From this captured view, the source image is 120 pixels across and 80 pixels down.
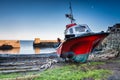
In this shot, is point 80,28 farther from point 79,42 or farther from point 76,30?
point 79,42

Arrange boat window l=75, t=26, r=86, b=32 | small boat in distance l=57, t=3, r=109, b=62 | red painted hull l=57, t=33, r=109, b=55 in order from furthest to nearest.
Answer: boat window l=75, t=26, r=86, b=32 → small boat in distance l=57, t=3, r=109, b=62 → red painted hull l=57, t=33, r=109, b=55

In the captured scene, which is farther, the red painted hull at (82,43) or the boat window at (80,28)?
the boat window at (80,28)

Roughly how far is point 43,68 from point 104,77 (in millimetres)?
6268

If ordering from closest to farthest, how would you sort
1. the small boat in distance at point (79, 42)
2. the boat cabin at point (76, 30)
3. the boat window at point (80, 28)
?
1. the small boat in distance at point (79, 42)
2. the boat cabin at point (76, 30)
3. the boat window at point (80, 28)

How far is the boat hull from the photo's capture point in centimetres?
1920

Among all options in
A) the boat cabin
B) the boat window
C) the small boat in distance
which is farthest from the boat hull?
the boat window

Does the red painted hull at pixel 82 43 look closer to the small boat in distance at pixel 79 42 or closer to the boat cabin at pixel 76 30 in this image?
the small boat in distance at pixel 79 42

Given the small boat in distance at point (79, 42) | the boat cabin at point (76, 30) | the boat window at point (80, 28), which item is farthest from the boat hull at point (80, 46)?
the boat window at point (80, 28)

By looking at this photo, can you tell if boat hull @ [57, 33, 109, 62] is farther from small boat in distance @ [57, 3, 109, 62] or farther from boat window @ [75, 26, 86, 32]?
boat window @ [75, 26, 86, 32]

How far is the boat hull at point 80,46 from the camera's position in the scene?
19.2 m

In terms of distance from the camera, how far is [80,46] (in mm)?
20078

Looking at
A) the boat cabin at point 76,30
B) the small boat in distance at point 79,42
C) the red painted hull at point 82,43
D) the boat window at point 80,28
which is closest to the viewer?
the red painted hull at point 82,43

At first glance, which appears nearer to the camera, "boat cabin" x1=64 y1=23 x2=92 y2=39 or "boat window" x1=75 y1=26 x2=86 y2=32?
"boat cabin" x1=64 y1=23 x2=92 y2=39

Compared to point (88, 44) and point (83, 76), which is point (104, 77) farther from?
point (88, 44)
